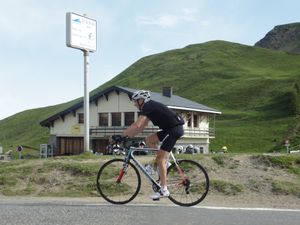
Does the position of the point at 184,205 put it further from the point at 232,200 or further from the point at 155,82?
the point at 155,82

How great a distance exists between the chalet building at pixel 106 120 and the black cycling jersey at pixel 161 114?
45.0m

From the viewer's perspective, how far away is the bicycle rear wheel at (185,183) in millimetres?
10719

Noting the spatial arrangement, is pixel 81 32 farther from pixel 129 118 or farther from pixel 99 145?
pixel 99 145

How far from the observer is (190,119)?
61.5m

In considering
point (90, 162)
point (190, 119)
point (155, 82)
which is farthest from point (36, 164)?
point (155, 82)

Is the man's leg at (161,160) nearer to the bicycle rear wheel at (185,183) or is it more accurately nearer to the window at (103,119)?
the bicycle rear wheel at (185,183)

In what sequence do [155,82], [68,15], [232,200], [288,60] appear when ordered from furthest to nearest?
[288,60]
[155,82]
[68,15]
[232,200]

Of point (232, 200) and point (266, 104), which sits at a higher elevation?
point (266, 104)

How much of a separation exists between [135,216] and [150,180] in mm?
1572

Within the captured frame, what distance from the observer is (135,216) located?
9.20 metres

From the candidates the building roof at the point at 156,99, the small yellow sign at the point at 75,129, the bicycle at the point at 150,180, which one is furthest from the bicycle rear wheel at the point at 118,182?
the small yellow sign at the point at 75,129

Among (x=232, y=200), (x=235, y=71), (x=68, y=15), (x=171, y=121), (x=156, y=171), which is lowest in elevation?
(x=232, y=200)

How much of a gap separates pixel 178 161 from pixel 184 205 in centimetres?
92

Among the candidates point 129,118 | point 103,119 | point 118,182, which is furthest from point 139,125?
point 103,119
